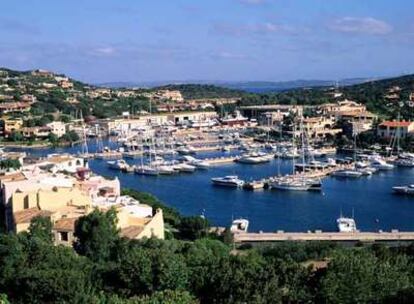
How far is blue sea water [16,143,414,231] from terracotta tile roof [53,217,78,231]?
4788 millimetres

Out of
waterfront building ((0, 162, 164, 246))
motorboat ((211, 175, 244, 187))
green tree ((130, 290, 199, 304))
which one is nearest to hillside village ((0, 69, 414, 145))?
motorboat ((211, 175, 244, 187))

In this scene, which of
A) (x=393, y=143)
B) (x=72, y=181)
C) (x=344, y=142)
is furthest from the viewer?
(x=344, y=142)

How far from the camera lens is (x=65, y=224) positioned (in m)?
8.54

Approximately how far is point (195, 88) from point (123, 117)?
21131 millimetres

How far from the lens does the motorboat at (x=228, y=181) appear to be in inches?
682

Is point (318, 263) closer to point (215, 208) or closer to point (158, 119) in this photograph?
point (215, 208)

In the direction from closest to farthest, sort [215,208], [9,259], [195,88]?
[9,259]
[215,208]
[195,88]

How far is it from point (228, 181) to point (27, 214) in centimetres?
891

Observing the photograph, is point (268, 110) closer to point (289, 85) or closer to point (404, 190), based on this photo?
point (404, 190)

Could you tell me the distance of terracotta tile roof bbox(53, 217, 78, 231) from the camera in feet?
27.7

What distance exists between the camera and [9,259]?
6609 mm

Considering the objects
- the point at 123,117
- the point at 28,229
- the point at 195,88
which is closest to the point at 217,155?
the point at 123,117

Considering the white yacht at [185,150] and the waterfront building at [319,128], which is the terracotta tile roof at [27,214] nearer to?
the white yacht at [185,150]

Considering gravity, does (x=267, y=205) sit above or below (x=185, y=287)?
below
